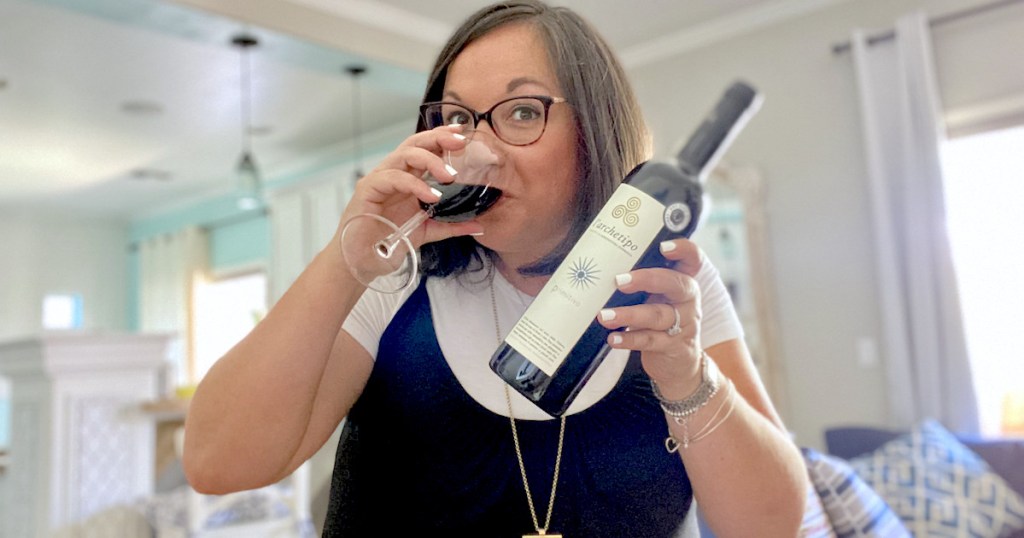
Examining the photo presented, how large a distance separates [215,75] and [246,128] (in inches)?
39.8

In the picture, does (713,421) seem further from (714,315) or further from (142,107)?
(142,107)

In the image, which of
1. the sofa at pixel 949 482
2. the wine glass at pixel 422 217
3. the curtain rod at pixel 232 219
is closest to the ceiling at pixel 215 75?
the curtain rod at pixel 232 219

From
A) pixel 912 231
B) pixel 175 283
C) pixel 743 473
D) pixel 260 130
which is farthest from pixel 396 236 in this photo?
pixel 175 283

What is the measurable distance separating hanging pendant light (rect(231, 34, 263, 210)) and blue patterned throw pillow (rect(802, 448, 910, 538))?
2674 millimetres

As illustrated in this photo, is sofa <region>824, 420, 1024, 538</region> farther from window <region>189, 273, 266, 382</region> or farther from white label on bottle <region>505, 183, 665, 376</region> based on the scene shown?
window <region>189, 273, 266, 382</region>

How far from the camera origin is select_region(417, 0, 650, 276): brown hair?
0.67 metres

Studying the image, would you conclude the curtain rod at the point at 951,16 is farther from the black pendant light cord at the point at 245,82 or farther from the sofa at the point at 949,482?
the black pendant light cord at the point at 245,82

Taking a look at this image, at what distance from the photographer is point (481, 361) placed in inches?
28.4

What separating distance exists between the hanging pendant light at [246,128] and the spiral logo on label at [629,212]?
2.93 meters

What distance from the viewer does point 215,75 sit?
4.24 metres

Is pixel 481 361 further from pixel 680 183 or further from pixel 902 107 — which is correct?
pixel 902 107

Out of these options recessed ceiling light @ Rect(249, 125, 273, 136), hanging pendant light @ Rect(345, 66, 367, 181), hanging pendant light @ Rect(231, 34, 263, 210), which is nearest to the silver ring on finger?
hanging pendant light @ Rect(231, 34, 263, 210)

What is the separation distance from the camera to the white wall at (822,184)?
3.16 meters

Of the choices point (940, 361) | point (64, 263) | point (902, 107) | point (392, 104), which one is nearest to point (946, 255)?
point (940, 361)
